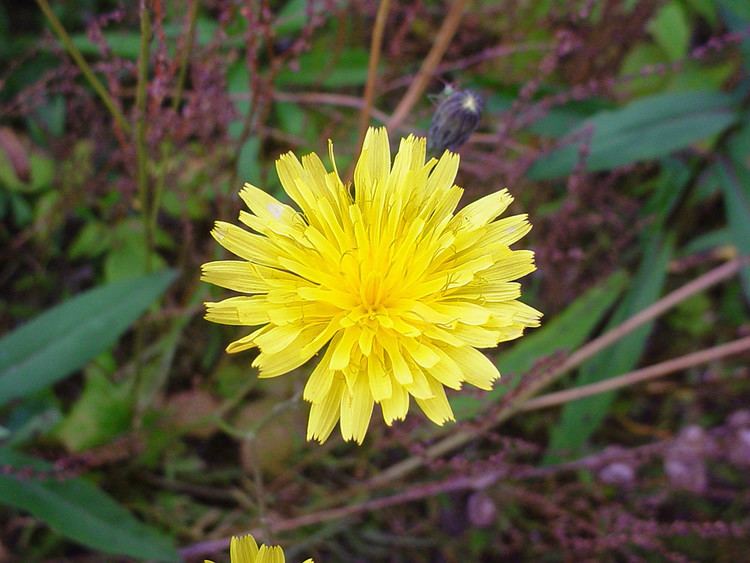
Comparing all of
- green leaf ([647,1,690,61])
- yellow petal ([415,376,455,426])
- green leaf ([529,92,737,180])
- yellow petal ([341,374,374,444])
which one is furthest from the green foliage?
yellow petal ([341,374,374,444])

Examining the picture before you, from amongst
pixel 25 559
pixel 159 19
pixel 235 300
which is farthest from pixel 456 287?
pixel 25 559

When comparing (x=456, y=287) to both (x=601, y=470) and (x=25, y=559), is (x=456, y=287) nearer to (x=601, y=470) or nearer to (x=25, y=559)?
(x=601, y=470)

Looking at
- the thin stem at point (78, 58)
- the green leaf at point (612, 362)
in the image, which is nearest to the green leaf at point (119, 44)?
the thin stem at point (78, 58)

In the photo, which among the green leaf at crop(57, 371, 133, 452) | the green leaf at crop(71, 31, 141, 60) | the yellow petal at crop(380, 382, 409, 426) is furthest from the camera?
the green leaf at crop(71, 31, 141, 60)

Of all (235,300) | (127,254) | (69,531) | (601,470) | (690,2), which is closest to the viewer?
(235,300)

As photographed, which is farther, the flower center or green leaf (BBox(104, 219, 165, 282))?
green leaf (BBox(104, 219, 165, 282))

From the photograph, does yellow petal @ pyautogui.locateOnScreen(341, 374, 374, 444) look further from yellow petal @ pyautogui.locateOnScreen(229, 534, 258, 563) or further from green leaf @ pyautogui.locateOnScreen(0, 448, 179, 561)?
green leaf @ pyautogui.locateOnScreen(0, 448, 179, 561)
